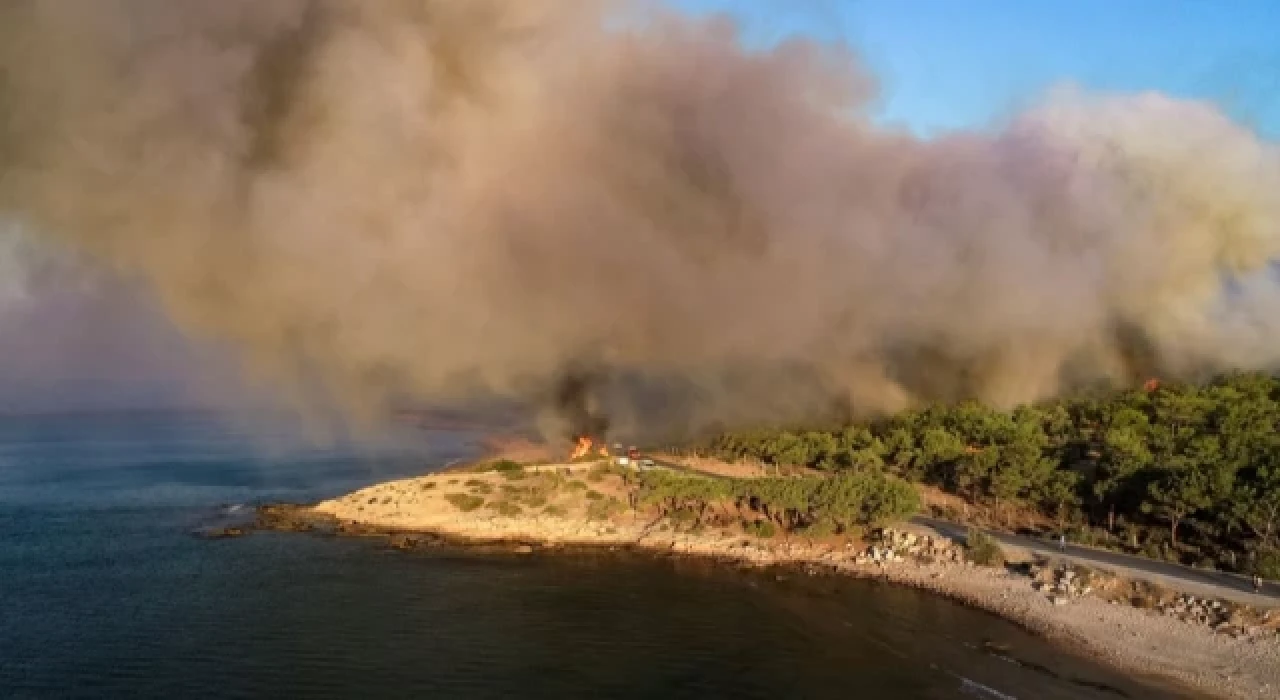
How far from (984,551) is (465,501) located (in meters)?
23.0

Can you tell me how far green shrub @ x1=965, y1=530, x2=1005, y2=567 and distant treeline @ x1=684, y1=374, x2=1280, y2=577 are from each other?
435 cm

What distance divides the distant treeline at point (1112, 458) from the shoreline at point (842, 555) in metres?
5.47

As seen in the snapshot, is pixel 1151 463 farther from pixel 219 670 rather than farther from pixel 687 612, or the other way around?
pixel 219 670

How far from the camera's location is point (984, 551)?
30016mm

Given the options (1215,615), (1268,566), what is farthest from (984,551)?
(1215,615)

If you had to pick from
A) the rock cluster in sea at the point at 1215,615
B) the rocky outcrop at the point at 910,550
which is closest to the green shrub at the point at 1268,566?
the rock cluster in sea at the point at 1215,615

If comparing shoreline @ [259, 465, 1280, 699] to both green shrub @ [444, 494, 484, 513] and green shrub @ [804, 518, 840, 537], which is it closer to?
green shrub @ [444, 494, 484, 513]

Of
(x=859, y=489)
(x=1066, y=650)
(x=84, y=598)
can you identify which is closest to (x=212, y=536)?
(x=84, y=598)

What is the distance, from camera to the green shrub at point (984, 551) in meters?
29.7

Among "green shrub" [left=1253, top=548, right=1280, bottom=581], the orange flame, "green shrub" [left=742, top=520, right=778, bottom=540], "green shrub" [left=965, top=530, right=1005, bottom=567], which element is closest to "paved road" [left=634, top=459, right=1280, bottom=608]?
"green shrub" [left=1253, top=548, right=1280, bottom=581]

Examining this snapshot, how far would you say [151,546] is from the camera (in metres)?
36.7

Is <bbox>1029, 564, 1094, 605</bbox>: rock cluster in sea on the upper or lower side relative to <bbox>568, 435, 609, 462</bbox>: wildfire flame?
lower

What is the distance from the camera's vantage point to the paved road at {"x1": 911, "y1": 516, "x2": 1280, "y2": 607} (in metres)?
23.5

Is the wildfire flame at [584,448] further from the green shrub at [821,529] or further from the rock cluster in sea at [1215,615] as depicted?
the rock cluster in sea at [1215,615]
